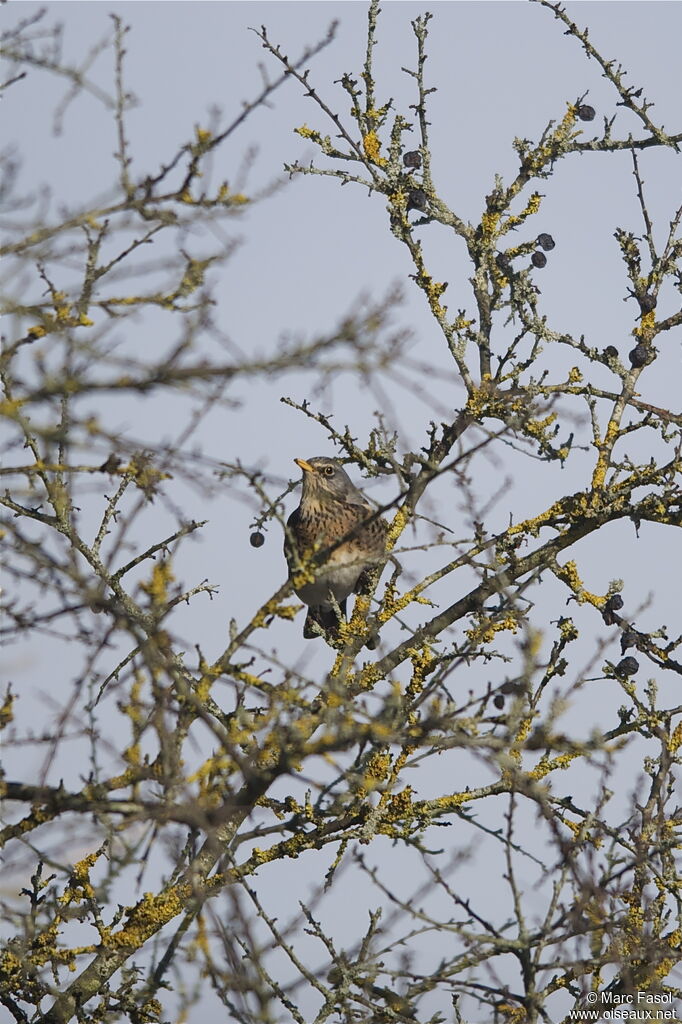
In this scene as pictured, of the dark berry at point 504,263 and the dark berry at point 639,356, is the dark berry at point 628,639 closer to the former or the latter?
the dark berry at point 639,356

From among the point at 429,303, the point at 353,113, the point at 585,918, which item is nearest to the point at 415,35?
the point at 353,113

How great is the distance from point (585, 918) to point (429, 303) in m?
2.47

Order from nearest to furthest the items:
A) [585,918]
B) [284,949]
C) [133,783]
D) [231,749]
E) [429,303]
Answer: [231,749] < [133,783] < [585,918] < [284,949] < [429,303]

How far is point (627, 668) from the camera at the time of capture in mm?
4852

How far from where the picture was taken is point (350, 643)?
4.66m

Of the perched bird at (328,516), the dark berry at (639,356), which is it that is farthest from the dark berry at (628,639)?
the perched bird at (328,516)

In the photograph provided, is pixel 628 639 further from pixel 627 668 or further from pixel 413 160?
pixel 413 160

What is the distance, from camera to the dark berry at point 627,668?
4.85 m

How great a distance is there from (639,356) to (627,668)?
1.28 meters

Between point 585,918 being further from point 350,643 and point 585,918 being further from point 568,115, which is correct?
point 568,115

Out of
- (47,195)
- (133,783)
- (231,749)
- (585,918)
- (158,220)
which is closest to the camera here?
(231,749)

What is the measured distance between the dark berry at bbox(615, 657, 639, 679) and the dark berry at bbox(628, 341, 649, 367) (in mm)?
1217

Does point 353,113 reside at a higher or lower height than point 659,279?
higher

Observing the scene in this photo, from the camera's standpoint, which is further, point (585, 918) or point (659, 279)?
point (659, 279)
